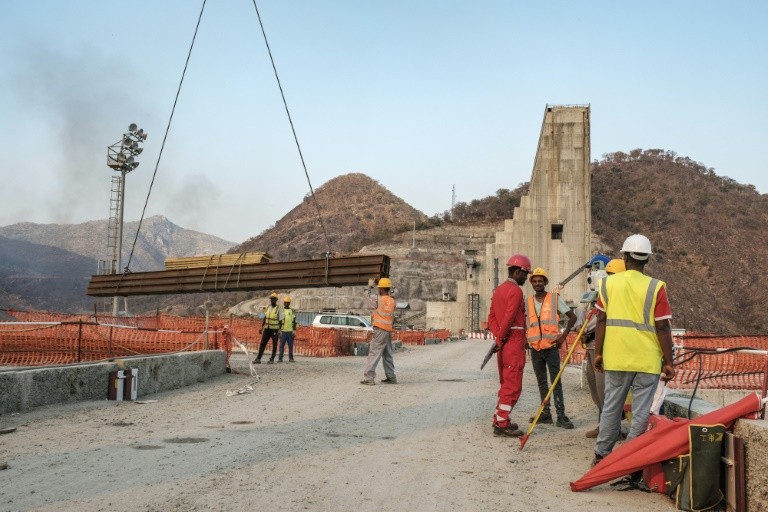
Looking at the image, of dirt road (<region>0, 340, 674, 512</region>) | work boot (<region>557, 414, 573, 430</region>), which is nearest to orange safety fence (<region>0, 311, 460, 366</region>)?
dirt road (<region>0, 340, 674, 512</region>)

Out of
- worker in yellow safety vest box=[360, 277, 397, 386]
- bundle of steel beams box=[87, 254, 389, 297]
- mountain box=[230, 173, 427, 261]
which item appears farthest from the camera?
mountain box=[230, 173, 427, 261]

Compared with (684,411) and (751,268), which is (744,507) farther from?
(751,268)

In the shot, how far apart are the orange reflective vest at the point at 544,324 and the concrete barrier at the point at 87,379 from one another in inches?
246

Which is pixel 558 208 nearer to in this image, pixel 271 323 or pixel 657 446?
pixel 271 323

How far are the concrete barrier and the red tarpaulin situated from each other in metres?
6.88

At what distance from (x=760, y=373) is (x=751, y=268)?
397 feet

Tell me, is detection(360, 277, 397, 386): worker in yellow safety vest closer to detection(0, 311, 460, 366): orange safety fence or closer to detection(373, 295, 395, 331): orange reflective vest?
detection(373, 295, 395, 331): orange reflective vest

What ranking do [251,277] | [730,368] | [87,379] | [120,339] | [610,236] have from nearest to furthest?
[87,379], [730,368], [251,277], [120,339], [610,236]

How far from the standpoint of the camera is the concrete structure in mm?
65312

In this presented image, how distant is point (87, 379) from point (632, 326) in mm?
7856

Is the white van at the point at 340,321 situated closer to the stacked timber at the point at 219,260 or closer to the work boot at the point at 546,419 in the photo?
the stacked timber at the point at 219,260

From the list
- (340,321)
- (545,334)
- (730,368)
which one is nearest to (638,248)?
(545,334)

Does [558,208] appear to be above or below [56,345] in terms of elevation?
above

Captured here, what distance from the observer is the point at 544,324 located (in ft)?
27.8
